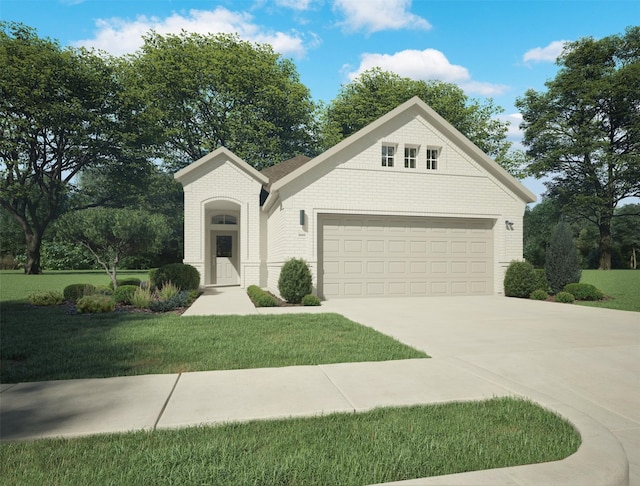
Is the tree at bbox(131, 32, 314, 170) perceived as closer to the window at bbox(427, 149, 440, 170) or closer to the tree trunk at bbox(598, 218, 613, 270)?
the window at bbox(427, 149, 440, 170)

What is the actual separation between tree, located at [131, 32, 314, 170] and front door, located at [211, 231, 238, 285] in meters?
12.5

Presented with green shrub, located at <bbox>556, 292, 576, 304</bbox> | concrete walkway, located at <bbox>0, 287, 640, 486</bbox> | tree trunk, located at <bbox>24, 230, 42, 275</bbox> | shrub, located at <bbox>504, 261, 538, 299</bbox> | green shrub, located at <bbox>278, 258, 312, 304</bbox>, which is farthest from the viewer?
tree trunk, located at <bbox>24, 230, 42, 275</bbox>

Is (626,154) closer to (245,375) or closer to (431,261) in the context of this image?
(431,261)

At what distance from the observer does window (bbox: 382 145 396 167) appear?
14.7m

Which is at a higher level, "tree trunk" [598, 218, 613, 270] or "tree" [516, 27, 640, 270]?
"tree" [516, 27, 640, 270]

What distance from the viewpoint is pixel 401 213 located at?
569 inches

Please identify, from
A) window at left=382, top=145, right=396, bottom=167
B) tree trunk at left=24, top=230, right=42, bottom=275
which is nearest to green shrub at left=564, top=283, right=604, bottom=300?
window at left=382, top=145, right=396, bottom=167

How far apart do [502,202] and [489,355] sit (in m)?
11.1

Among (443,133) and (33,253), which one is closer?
(443,133)

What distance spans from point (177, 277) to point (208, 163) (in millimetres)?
5714

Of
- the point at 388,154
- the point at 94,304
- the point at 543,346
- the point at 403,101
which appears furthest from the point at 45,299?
the point at 403,101

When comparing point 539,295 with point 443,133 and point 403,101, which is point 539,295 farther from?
point 403,101

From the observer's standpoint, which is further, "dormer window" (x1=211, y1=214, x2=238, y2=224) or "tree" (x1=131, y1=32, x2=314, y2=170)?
"tree" (x1=131, y1=32, x2=314, y2=170)

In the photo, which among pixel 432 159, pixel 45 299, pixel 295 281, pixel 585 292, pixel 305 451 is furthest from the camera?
pixel 432 159
